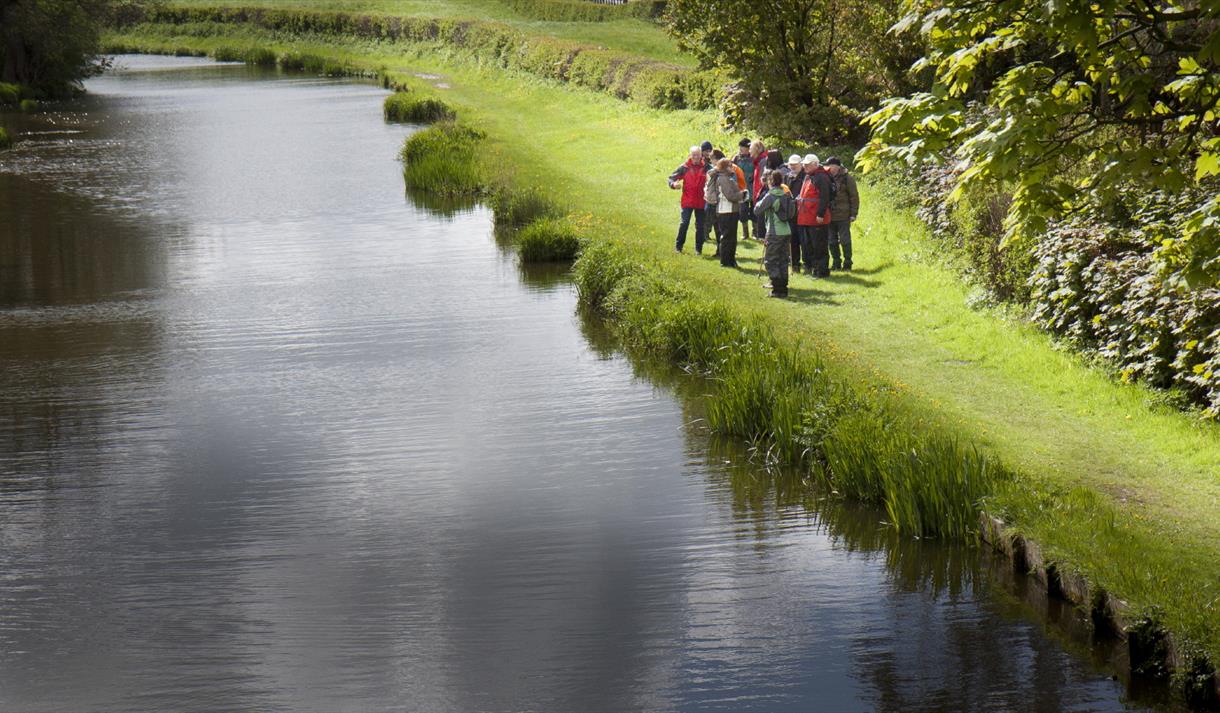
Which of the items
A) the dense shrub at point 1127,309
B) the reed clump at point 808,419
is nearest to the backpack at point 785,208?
the reed clump at point 808,419

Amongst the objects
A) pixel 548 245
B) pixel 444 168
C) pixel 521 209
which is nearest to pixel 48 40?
pixel 444 168

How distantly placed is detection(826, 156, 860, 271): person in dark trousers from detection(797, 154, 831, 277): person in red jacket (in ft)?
A: 0.72

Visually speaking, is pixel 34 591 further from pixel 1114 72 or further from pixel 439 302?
pixel 439 302

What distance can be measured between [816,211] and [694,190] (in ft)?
9.17

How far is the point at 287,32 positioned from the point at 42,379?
72.6 metres

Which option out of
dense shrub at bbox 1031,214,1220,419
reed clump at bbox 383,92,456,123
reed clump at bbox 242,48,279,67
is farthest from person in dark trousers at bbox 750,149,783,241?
reed clump at bbox 242,48,279,67

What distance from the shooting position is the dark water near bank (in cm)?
912

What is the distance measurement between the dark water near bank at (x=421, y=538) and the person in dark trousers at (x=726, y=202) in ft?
8.83

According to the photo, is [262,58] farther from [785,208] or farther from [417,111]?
[785,208]

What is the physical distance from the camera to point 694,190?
2225 cm

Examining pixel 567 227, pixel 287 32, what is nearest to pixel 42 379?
pixel 567 227

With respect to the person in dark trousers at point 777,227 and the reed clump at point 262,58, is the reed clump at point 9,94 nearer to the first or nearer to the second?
the reed clump at point 262,58

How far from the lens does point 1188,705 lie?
335 inches

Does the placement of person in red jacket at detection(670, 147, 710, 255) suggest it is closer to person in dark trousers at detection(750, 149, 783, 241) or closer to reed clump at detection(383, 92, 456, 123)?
person in dark trousers at detection(750, 149, 783, 241)
